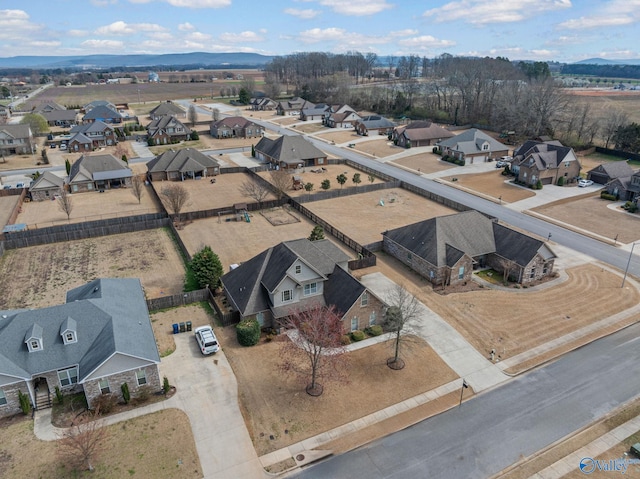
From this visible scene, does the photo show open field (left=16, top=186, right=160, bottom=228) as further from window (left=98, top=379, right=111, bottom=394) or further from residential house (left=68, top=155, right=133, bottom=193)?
window (left=98, top=379, right=111, bottom=394)

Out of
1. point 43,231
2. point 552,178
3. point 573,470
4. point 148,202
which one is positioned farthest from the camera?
point 552,178

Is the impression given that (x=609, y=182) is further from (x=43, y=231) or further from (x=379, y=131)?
(x=43, y=231)

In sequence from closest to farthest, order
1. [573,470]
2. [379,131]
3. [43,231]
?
[573,470] → [43,231] → [379,131]

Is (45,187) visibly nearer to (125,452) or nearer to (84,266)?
(84,266)

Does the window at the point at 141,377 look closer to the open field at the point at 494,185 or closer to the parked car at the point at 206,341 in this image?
the parked car at the point at 206,341

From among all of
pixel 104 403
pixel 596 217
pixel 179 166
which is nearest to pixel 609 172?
pixel 596 217

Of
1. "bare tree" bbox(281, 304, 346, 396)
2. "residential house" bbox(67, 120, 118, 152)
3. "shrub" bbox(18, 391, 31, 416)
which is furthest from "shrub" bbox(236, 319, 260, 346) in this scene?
"residential house" bbox(67, 120, 118, 152)

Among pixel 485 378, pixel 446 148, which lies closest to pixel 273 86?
pixel 446 148
